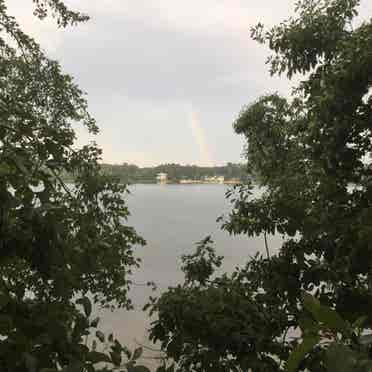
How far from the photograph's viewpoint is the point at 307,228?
3.28m

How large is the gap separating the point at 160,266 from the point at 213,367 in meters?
16.0

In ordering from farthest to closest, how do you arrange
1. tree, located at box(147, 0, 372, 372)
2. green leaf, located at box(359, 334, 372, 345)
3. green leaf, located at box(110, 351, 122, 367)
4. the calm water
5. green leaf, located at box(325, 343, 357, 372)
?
the calm water
tree, located at box(147, 0, 372, 372)
green leaf, located at box(110, 351, 122, 367)
green leaf, located at box(359, 334, 372, 345)
green leaf, located at box(325, 343, 357, 372)

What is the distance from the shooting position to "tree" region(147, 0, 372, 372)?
287cm

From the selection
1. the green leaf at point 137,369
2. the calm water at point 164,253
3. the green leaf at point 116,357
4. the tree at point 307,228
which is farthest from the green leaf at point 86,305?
the calm water at point 164,253

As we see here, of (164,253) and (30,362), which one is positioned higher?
(30,362)

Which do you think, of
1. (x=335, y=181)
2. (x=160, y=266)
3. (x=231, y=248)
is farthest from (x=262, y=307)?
(x=231, y=248)

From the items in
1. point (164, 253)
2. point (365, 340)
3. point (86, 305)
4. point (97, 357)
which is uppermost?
point (365, 340)

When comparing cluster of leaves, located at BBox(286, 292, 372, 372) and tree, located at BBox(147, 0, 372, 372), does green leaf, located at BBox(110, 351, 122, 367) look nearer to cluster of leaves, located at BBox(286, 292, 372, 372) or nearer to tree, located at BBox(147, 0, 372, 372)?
cluster of leaves, located at BBox(286, 292, 372, 372)

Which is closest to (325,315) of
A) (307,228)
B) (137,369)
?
Answer: (137,369)

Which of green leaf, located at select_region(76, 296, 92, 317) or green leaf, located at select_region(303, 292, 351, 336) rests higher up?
green leaf, located at select_region(303, 292, 351, 336)

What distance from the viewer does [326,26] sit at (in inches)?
146

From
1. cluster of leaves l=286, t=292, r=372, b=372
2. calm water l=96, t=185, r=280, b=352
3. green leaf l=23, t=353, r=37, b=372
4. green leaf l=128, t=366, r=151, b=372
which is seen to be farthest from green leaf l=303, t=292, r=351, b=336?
calm water l=96, t=185, r=280, b=352

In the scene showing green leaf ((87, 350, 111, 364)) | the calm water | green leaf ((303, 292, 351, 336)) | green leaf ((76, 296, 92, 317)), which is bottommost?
the calm water

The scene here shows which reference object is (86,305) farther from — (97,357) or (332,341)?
(332,341)
